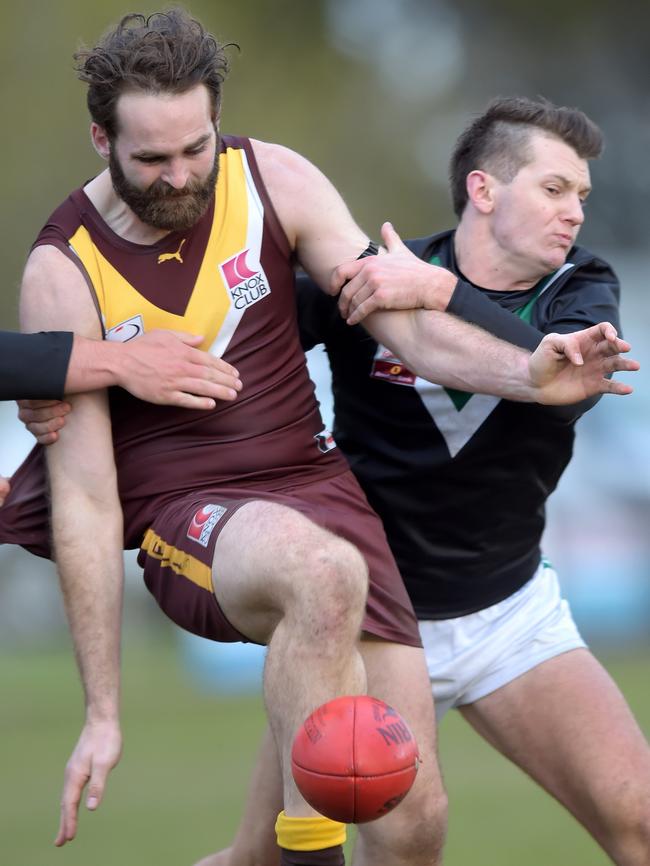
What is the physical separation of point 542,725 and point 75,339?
6.93ft

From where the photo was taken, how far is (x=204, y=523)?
175 inches

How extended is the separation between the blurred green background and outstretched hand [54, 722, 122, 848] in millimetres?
3500

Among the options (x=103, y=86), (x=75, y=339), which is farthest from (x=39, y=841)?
(x=103, y=86)

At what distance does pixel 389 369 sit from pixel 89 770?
5.88ft

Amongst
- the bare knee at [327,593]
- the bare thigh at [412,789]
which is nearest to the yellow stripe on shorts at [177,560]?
the bare knee at [327,593]

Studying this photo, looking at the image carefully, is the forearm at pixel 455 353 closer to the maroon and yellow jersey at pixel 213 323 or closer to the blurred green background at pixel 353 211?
the maroon and yellow jersey at pixel 213 323

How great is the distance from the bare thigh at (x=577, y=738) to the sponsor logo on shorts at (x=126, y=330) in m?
1.88

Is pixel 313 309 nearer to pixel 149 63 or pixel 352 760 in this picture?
pixel 149 63

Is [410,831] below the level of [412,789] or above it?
below

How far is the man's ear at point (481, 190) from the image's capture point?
18.0ft

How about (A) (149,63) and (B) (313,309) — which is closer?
(A) (149,63)

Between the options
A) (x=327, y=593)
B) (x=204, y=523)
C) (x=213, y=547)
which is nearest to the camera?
(x=327, y=593)

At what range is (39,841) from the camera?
305 inches

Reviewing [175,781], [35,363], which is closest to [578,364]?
[35,363]
